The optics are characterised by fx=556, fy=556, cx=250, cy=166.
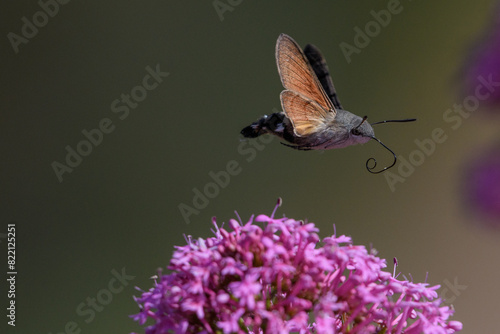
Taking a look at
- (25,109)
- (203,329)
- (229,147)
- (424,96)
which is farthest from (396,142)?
(203,329)

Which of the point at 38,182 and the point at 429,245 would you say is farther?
the point at 429,245

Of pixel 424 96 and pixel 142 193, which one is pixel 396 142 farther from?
pixel 142 193
